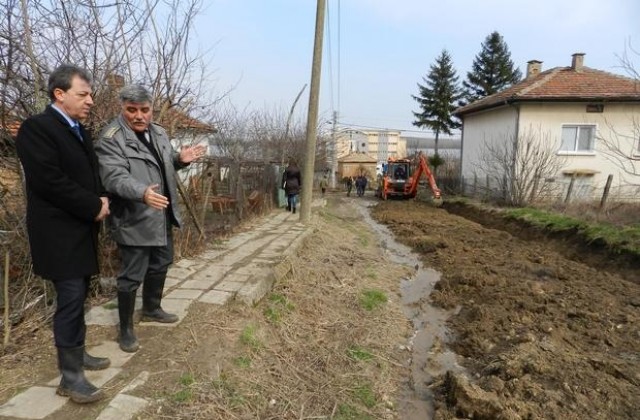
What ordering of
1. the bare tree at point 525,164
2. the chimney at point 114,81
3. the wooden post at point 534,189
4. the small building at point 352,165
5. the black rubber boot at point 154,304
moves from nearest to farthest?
the black rubber boot at point 154,304
the chimney at point 114,81
the wooden post at point 534,189
the bare tree at point 525,164
the small building at point 352,165

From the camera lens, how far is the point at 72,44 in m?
4.05

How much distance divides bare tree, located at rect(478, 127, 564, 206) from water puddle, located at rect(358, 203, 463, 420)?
846 cm

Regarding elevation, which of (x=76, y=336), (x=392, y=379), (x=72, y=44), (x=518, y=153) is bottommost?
(x=392, y=379)

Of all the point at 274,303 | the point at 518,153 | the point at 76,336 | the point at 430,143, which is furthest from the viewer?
the point at 430,143

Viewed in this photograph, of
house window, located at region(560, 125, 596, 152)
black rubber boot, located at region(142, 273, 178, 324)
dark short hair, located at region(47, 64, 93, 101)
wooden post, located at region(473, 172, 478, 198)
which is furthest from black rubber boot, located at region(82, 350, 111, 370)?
wooden post, located at region(473, 172, 478, 198)

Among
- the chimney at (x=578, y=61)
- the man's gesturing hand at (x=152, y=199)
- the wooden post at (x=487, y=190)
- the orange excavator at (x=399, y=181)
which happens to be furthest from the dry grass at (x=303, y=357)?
the chimney at (x=578, y=61)

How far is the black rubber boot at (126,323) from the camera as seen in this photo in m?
3.10

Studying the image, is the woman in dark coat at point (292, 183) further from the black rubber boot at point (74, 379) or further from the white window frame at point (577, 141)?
the white window frame at point (577, 141)

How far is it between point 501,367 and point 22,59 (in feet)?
15.3

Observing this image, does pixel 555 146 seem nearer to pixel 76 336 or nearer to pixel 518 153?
pixel 518 153

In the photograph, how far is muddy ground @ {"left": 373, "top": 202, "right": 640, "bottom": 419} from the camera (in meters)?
3.23

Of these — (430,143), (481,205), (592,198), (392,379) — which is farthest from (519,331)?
(430,143)

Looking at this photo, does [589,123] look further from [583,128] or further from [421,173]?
[421,173]

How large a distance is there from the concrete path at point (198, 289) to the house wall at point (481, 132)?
1205 cm
